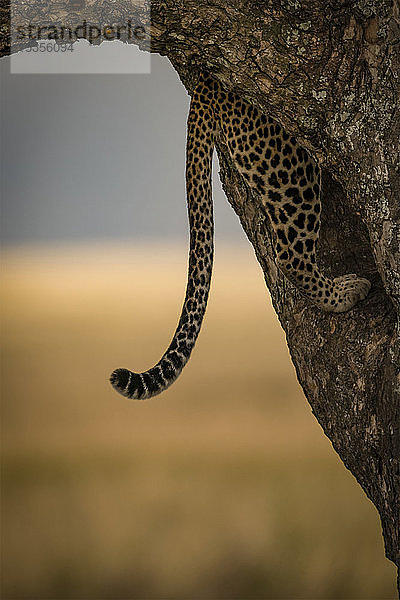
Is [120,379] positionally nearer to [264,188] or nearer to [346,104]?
[264,188]

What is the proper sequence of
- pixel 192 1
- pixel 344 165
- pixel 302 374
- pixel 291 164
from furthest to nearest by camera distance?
pixel 302 374, pixel 291 164, pixel 344 165, pixel 192 1

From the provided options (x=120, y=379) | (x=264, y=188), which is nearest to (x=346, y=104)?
(x=264, y=188)

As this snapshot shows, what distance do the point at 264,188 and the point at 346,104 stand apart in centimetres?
43

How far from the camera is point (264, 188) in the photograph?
2725 mm

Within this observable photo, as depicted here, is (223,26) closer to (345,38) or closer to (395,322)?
(345,38)

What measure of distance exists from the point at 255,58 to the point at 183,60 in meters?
0.29

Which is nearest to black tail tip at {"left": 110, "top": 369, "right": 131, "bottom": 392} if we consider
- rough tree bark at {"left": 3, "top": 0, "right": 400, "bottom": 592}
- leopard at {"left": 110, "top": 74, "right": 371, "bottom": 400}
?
leopard at {"left": 110, "top": 74, "right": 371, "bottom": 400}

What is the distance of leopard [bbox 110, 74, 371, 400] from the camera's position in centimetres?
269

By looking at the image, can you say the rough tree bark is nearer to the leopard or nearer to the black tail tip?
the leopard

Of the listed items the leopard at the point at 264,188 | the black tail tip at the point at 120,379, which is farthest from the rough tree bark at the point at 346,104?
the black tail tip at the point at 120,379

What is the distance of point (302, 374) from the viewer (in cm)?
290

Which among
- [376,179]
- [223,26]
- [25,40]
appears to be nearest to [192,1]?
[223,26]

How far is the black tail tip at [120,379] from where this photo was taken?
2.56m

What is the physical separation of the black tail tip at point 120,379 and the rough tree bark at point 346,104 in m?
0.64
